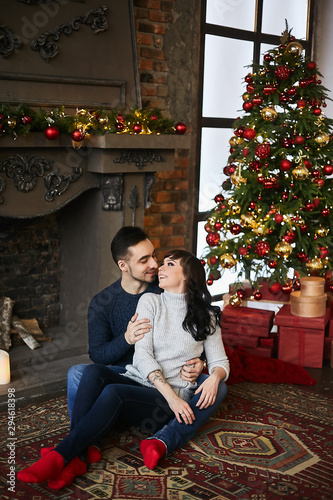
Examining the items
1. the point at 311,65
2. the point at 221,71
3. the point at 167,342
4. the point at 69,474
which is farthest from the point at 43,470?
the point at 221,71

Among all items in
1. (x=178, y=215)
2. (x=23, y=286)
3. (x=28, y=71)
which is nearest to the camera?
(x=28, y=71)

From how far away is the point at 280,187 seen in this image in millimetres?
4273

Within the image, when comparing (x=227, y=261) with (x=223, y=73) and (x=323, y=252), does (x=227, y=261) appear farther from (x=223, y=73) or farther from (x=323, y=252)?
(x=223, y=73)

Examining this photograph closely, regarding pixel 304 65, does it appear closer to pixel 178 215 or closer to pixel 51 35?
pixel 178 215

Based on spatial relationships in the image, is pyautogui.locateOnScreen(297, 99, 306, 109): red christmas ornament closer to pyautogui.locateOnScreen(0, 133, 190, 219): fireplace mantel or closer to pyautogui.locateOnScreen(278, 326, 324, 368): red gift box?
pyautogui.locateOnScreen(0, 133, 190, 219): fireplace mantel

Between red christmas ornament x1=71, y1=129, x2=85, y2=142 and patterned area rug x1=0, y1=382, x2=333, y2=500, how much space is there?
1.43 m

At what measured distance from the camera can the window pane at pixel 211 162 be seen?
531 centimetres

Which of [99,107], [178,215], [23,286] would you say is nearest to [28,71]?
[99,107]

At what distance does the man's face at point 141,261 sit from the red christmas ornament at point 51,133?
922 millimetres

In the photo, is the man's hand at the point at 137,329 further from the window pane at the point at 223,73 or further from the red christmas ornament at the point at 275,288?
the window pane at the point at 223,73

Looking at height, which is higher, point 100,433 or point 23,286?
point 23,286

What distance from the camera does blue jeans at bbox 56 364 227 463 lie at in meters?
2.44

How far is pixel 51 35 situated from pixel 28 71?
0.26 metres

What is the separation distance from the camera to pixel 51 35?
11.7ft
